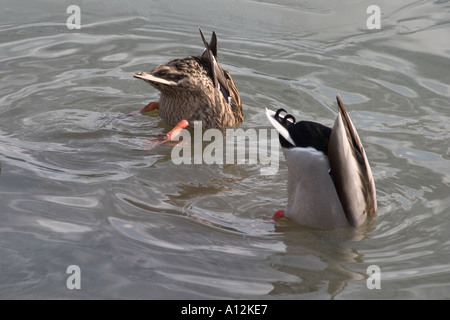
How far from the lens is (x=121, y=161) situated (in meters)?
6.04

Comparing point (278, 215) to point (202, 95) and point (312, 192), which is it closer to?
point (312, 192)

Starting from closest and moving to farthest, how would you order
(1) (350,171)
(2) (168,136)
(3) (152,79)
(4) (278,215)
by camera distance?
(1) (350,171) → (4) (278,215) → (3) (152,79) → (2) (168,136)

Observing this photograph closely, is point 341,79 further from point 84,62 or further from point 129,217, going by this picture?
point 129,217

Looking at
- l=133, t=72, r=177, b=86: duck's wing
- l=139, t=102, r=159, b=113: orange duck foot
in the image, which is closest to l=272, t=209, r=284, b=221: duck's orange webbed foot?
l=133, t=72, r=177, b=86: duck's wing

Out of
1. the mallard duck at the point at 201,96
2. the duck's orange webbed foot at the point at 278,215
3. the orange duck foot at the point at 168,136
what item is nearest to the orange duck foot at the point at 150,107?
the mallard duck at the point at 201,96

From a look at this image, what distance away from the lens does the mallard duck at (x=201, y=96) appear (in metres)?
6.85

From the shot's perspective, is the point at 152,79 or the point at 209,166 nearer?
the point at 209,166

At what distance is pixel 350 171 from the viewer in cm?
459

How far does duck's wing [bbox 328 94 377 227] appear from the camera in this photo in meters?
4.46

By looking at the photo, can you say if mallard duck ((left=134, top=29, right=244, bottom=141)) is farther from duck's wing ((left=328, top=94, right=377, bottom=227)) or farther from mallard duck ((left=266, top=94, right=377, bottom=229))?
duck's wing ((left=328, top=94, right=377, bottom=227))

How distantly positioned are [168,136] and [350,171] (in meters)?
2.48

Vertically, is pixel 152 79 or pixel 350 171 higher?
pixel 152 79

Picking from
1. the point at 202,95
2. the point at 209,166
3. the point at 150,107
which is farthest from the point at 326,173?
the point at 150,107

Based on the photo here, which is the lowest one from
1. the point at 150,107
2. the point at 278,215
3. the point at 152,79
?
the point at 278,215
